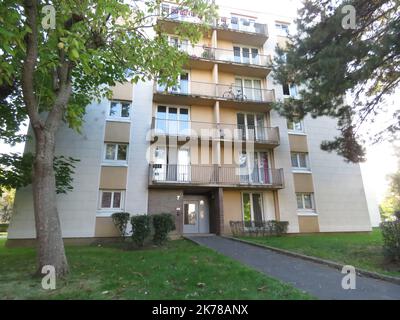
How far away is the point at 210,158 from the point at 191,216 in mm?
3807

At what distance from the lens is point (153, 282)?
495 centimetres

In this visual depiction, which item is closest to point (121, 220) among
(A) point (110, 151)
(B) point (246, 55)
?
(A) point (110, 151)

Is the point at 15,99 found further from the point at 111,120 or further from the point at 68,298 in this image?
the point at 68,298

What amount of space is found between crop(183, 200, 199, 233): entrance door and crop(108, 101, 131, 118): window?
6.50m

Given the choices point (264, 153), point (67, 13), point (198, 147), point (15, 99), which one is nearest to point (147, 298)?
point (67, 13)

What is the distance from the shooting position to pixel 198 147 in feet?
52.2

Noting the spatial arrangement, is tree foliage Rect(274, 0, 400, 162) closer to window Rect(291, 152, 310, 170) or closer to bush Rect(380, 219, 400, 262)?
bush Rect(380, 219, 400, 262)

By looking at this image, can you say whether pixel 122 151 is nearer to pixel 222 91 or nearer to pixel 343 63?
pixel 222 91

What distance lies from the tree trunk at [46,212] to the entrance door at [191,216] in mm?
10383

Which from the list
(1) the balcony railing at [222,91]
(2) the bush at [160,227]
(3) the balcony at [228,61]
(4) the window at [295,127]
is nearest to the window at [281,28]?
(3) the balcony at [228,61]

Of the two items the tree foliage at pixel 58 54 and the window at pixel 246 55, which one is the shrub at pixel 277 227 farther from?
the window at pixel 246 55

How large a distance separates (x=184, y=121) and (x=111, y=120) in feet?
14.1

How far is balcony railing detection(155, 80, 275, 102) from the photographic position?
16.5 metres

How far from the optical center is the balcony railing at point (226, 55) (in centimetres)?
1705
